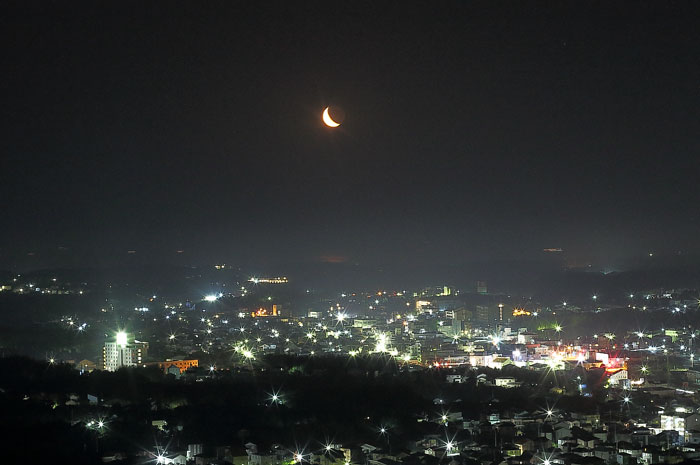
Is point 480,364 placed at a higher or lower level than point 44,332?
lower

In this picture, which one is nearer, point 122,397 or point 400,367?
point 122,397

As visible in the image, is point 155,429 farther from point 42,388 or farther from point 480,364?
point 480,364

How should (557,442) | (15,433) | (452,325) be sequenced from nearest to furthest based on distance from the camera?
(15,433) → (557,442) → (452,325)

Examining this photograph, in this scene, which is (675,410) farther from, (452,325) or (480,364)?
(452,325)

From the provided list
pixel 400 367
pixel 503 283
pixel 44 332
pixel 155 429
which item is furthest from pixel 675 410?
pixel 503 283

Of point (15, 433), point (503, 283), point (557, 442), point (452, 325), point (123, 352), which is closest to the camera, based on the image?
point (15, 433)

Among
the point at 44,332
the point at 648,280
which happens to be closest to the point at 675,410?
the point at 44,332
